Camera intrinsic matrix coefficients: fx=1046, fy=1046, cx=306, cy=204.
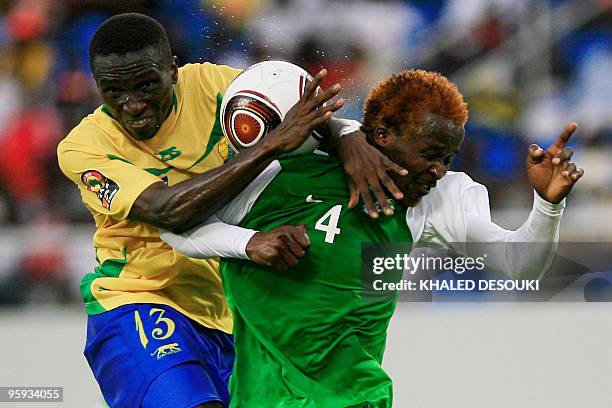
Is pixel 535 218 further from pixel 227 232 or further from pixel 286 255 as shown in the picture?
pixel 227 232

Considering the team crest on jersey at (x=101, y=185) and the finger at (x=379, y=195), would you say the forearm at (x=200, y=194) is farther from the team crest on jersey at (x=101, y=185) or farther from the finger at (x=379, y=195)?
the finger at (x=379, y=195)

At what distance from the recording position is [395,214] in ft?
9.13

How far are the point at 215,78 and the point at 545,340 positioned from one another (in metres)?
2.53

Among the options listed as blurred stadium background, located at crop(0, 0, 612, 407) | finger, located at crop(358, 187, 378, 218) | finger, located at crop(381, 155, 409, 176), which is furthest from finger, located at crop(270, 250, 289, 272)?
blurred stadium background, located at crop(0, 0, 612, 407)

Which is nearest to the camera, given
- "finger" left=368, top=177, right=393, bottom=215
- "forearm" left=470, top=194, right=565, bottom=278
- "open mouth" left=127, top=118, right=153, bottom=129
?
"forearm" left=470, top=194, right=565, bottom=278

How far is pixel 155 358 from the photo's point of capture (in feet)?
10.7

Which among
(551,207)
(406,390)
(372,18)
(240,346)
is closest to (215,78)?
(240,346)

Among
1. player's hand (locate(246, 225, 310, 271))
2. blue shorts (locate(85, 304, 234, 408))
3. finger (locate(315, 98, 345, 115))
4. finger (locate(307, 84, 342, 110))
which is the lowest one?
blue shorts (locate(85, 304, 234, 408))

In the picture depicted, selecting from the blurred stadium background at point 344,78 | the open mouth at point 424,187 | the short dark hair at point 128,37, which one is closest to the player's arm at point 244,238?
the open mouth at point 424,187

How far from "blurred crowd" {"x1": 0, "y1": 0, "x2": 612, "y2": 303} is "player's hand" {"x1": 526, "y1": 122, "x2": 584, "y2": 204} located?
388 centimetres

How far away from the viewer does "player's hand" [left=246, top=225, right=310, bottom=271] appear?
2646 mm
